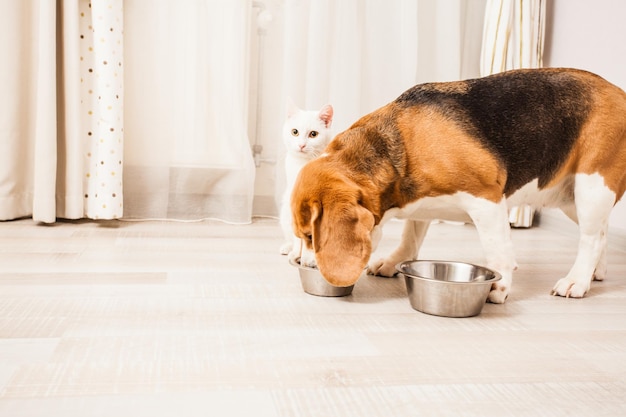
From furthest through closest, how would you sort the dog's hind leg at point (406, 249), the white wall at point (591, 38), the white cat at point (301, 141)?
the white wall at point (591, 38) → the white cat at point (301, 141) → the dog's hind leg at point (406, 249)

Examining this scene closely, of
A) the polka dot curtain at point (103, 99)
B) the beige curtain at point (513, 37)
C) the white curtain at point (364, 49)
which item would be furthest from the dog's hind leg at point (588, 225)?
the polka dot curtain at point (103, 99)

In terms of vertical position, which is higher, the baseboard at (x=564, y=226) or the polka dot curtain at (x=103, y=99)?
the polka dot curtain at (x=103, y=99)

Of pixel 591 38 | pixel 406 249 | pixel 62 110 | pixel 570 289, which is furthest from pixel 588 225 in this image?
pixel 62 110

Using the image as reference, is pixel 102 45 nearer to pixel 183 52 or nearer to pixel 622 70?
pixel 183 52

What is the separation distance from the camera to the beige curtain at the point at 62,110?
311 centimetres

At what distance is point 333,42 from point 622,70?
1.58 m

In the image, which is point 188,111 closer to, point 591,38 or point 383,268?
point 383,268

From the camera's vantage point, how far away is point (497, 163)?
6.82ft

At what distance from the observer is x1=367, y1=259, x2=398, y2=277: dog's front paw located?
8.05ft

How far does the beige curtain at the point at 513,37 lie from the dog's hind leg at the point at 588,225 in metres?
1.39

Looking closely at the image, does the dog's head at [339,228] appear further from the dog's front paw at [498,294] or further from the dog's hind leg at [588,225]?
the dog's hind leg at [588,225]

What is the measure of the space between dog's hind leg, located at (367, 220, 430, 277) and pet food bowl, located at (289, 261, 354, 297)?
0.35 metres

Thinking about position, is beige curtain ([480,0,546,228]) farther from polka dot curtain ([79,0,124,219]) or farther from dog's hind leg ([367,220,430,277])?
polka dot curtain ([79,0,124,219])

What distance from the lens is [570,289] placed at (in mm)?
2256
